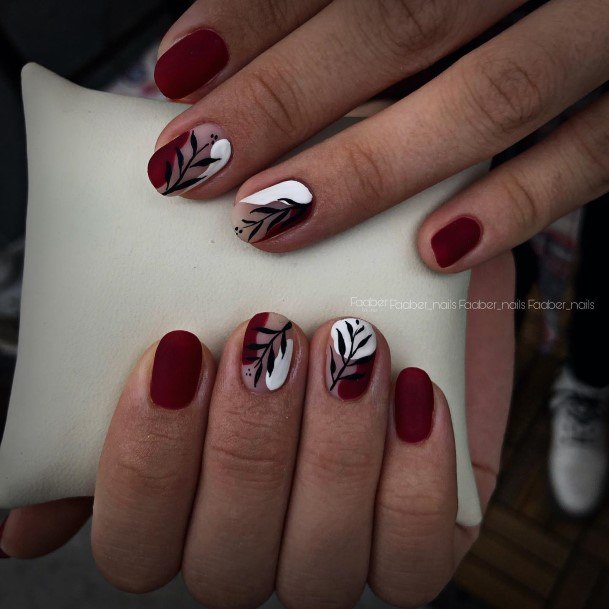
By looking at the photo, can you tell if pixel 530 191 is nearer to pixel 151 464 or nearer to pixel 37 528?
pixel 151 464

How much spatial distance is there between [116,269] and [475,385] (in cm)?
41

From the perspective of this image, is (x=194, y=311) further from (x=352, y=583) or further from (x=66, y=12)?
(x=66, y=12)

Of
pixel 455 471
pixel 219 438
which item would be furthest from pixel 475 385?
pixel 219 438

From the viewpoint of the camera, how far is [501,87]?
42cm

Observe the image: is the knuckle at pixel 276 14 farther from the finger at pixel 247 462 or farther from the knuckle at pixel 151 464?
the knuckle at pixel 151 464

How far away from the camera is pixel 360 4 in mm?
423

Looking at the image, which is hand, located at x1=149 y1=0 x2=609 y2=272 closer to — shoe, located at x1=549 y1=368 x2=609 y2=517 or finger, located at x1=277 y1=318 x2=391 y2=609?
finger, located at x1=277 y1=318 x2=391 y2=609

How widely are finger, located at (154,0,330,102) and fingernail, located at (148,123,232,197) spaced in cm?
5

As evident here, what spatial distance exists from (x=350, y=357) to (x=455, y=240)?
0.13 metres

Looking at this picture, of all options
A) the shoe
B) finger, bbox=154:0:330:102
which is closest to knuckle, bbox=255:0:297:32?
finger, bbox=154:0:330:102

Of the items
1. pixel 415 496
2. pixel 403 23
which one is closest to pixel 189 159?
pixel 403 23

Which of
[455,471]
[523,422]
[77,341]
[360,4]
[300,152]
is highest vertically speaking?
[360,4]

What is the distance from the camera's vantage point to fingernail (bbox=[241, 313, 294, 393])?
394 mm

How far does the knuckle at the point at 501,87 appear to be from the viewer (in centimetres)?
42
